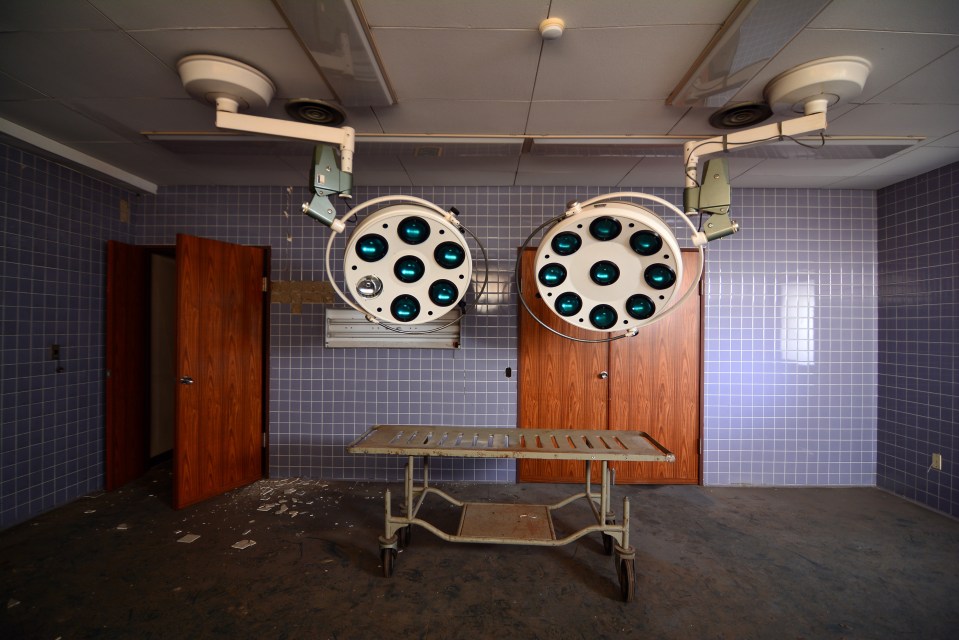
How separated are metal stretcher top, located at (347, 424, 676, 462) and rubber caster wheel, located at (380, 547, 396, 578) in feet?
1.63

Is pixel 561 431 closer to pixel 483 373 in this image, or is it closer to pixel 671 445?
pixel 483 373

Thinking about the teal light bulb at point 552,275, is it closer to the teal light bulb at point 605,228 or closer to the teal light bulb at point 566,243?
the teal light bulb at point 566,243

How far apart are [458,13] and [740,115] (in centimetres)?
147

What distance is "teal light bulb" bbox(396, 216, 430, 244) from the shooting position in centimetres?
181

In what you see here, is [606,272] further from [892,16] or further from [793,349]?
[793,349]

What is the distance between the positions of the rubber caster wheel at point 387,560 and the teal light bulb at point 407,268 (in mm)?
1331

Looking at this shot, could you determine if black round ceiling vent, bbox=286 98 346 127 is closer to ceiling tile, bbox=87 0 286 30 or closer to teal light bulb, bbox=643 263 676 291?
ceiling tile, bbox=87 0 286 30

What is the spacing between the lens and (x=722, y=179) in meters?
1.76

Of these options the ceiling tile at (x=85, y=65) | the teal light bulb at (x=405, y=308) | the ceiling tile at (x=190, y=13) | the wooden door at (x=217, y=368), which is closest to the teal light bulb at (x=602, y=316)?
the teal light bulb at (x=405, y=308)

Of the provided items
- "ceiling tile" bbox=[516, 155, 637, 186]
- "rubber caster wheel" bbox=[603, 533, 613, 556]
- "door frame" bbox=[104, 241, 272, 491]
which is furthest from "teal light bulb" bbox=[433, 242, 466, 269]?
"door frame" bbox=[104, 241, 272, 491]

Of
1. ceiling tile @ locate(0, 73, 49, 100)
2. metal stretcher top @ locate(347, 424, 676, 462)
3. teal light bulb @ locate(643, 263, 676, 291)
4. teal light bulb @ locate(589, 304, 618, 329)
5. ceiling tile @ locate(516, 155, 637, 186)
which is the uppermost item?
ceiling tile @ locate(0, 73, 49, 100)

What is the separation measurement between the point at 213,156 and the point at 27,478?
2.25 metres

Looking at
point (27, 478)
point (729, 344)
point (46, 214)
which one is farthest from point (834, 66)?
point (27, 478)

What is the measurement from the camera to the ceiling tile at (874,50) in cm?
149
